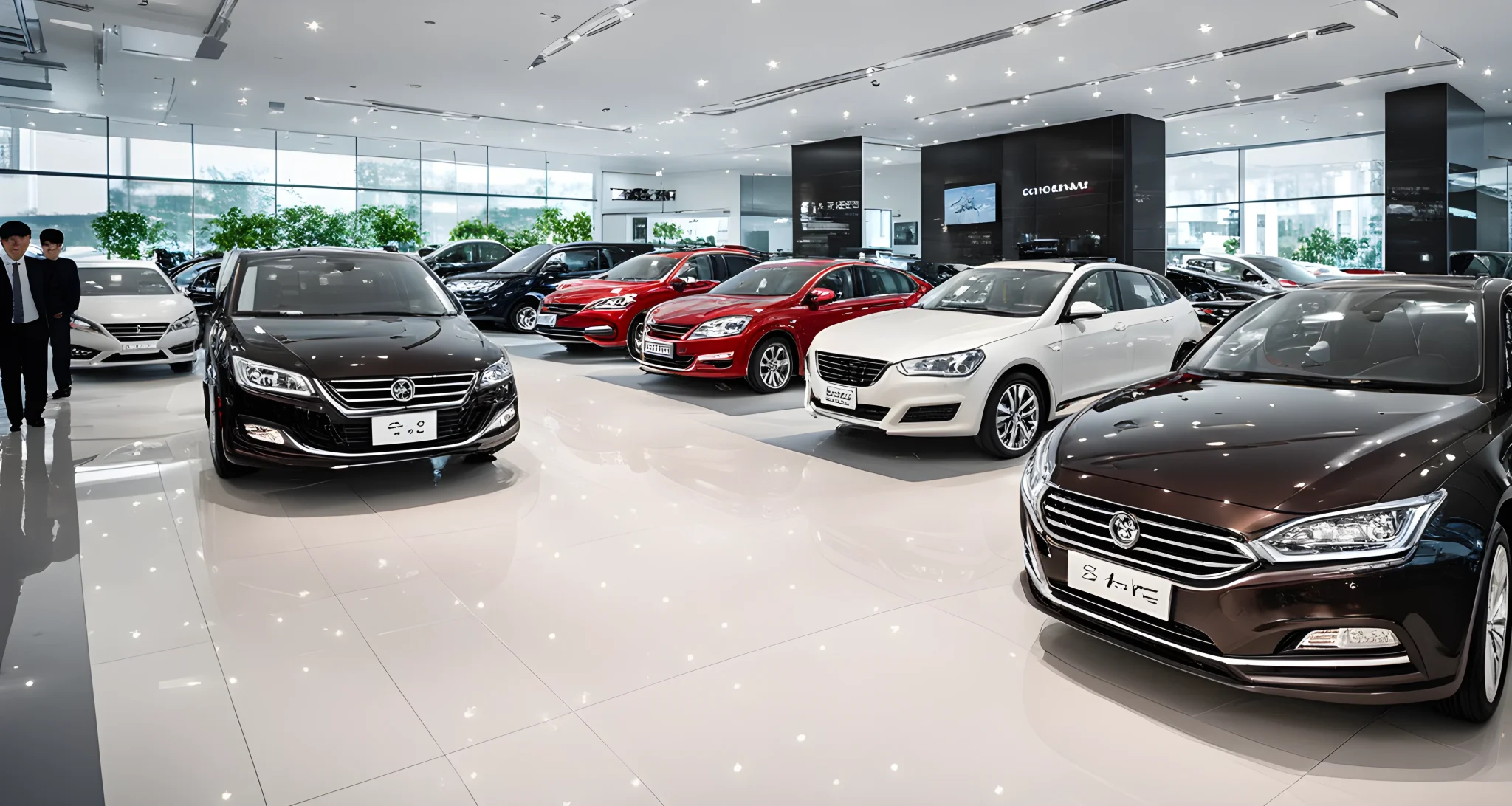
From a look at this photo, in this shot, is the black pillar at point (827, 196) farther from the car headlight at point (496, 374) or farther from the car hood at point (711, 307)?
the car headlight at point (496, 374)

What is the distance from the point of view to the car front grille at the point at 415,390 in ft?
14.0

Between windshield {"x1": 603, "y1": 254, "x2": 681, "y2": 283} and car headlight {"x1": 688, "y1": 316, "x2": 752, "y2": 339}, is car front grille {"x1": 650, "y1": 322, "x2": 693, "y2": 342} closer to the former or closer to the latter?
car headlight {"x1": 688, "y1": 316, "x2": 752, "y2": 339}

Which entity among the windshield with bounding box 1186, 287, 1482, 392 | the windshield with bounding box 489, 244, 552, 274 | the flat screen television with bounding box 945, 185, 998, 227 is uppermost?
the flat screen television with bounding box 945, 185, 998, 227

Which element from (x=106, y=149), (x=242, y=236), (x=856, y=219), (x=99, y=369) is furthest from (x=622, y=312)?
(x=106, y=149)

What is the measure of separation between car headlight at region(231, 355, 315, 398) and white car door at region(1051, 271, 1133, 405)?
4488 mm

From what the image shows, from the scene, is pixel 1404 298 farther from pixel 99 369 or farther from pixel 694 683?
pixel 99 369

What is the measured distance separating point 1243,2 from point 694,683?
11.5 meters

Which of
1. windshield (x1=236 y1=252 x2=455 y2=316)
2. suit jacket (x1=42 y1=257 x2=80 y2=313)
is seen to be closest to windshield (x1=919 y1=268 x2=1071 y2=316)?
windshield (x1=236 y1=252 x2=455 y2=316)

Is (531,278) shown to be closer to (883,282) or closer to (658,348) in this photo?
(658,348)

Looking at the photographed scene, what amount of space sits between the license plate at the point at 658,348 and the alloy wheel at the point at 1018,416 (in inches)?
144

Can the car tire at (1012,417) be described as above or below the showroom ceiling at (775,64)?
below

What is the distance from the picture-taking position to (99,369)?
9.77 metres

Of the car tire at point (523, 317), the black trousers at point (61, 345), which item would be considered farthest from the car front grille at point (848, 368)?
the car tire at point (523, 317)

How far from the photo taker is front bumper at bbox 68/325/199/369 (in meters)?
8.72
